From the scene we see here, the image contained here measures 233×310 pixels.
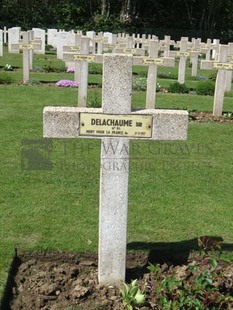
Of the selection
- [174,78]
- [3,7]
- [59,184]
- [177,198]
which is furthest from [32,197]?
[3,7]

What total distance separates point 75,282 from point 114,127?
45.5 inches

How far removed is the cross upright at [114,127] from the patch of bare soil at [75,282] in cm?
37

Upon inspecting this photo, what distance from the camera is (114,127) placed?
3441 mm

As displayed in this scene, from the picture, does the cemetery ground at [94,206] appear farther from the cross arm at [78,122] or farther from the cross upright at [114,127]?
the cross arm at [78,122]

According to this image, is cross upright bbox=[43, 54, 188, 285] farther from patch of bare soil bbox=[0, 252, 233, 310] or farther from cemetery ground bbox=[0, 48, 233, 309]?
cemetery ground bbox=[0, 48, 233, 309]

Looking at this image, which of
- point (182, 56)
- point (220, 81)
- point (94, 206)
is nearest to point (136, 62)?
point (220, 81)

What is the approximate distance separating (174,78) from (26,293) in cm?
1388

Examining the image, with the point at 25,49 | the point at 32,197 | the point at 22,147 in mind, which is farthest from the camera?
the point at 25,49

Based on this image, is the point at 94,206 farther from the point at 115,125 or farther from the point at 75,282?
the point at 115,125

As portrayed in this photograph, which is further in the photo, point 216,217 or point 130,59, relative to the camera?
point 216,217

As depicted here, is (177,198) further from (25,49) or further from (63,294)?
(25,49)

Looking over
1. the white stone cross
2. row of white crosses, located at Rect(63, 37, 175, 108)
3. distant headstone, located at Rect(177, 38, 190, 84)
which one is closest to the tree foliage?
distant headstone, located at Rect(177, 38, 190, 84)

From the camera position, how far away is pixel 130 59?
3.34 m

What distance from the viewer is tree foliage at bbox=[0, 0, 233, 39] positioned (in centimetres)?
3675
